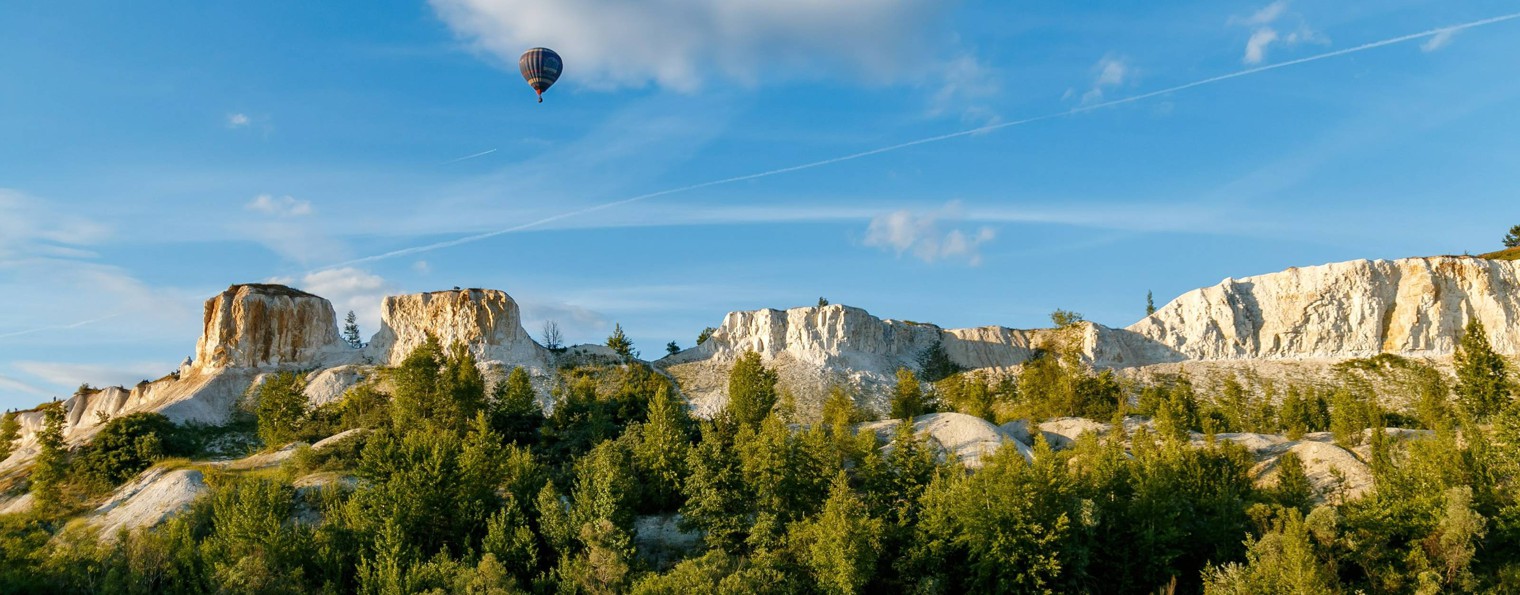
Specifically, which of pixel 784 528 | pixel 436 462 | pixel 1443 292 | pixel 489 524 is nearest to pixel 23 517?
pixel 436 462

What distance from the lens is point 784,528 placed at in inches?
2156

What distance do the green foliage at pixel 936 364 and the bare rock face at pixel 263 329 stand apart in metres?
61.7

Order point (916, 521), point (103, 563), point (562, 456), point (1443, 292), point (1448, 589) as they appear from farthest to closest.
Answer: point (1443, 292)
point (562, 456)
point (916, 521)
point (103, 563)
point (1448, 589)

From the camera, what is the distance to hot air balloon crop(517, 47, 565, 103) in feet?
254

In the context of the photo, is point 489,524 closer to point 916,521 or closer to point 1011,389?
point 916,521

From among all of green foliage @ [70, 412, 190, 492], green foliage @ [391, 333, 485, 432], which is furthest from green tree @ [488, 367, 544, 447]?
green foliage @ [70, 412, 190, 492]

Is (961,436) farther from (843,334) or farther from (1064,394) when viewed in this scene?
(843,334)

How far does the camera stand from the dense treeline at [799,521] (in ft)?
158

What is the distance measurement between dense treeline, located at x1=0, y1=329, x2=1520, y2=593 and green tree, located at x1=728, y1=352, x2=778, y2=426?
4.06 metres

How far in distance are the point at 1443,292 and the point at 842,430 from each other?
7624cm

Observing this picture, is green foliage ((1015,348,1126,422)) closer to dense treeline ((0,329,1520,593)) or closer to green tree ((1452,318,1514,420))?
dense treeline ((0,329,1520,593))

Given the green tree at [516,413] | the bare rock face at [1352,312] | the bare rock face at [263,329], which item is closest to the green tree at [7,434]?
the bare rock face at [263,329]

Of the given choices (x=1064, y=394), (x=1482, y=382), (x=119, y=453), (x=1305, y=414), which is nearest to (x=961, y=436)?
(x=1064, y=394)

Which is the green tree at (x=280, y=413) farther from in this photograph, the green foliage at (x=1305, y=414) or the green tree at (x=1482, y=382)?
the green tree at (x=1482, y=382)
